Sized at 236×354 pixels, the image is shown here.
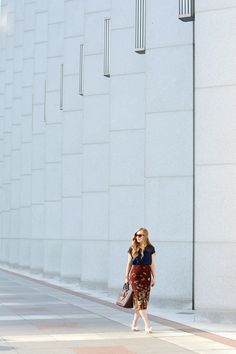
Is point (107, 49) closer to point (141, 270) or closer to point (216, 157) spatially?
point (216, 157)

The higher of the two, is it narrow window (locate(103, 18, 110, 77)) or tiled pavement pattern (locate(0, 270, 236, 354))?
narrow window (locate(103, 18, 110, 77))

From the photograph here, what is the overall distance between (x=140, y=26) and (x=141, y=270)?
30.4ft

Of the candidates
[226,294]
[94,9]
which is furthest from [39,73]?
[226,294]

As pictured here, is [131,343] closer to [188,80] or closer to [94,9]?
[188,80]

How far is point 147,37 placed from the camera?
22047 millimetres

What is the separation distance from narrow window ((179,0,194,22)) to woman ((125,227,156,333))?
20.5ft

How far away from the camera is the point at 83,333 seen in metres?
15.9

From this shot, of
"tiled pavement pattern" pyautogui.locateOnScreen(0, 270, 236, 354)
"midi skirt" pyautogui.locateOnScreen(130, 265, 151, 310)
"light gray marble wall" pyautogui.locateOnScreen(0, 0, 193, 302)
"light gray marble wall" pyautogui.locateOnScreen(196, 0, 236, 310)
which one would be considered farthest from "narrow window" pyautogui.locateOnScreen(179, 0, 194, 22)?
"tiled pavement pattern" pyautogui.locateOnScreen(0, 270, 236, 354)

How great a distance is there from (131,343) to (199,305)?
368 cm

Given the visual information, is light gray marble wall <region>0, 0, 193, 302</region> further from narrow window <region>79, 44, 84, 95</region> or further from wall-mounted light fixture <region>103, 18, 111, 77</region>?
narrow window <region>79, 44, 84, 95</region>

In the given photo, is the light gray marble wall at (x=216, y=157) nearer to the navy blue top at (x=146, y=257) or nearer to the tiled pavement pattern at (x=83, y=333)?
the tiled pavement pattern at (x=83, y=333)

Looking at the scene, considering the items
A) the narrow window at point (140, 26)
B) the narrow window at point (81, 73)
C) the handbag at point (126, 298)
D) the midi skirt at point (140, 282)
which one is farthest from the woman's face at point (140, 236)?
the narrow window at point (81, 73)

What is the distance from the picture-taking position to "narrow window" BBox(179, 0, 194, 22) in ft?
65.7

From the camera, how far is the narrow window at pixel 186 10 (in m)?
20.0
